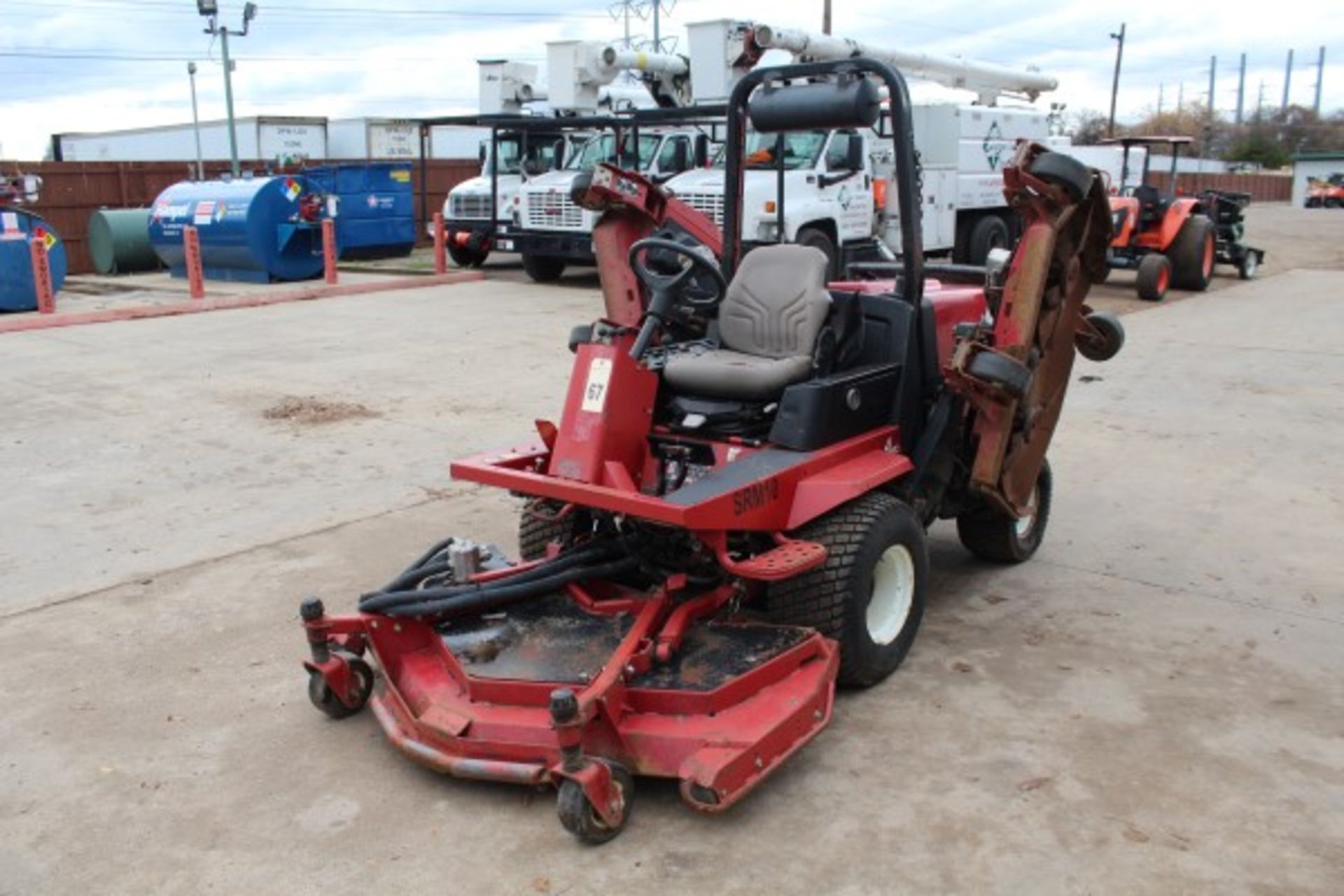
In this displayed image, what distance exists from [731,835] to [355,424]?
18.2ft

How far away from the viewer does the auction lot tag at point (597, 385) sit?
396 cm

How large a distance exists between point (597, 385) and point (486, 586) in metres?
0.76

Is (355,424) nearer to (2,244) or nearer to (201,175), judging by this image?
(2,244)

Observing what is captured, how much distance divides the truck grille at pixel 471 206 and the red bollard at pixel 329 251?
259 cm

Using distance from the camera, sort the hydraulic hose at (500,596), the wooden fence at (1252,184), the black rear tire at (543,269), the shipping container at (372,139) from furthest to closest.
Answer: the wooden fence at (1252,184), the shipping container at (372,139), the black rear tire at (543,269), the hydraulic hose at (500,596)

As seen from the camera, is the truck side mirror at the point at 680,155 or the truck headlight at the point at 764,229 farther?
the truck side mirror at the point at 680,155

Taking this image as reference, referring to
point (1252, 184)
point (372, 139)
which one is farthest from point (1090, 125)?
point (372, 139)

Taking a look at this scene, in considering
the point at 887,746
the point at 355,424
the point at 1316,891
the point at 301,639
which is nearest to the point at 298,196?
the point at 355,424

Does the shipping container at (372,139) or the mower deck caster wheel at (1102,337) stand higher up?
the shipping container at (372,139)

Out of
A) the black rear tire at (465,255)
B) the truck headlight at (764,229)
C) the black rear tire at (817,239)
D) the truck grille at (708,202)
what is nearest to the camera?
the truck headlight at (764,229)

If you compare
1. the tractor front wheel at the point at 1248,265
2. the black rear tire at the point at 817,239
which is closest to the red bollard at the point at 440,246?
the black rear tire at the point at 817,239

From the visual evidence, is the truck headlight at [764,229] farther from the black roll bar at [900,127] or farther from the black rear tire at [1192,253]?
the black roll bar at [900,127]

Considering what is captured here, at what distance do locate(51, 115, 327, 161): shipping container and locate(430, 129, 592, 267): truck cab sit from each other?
13.0 m

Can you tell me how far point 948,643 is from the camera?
14.6ft
